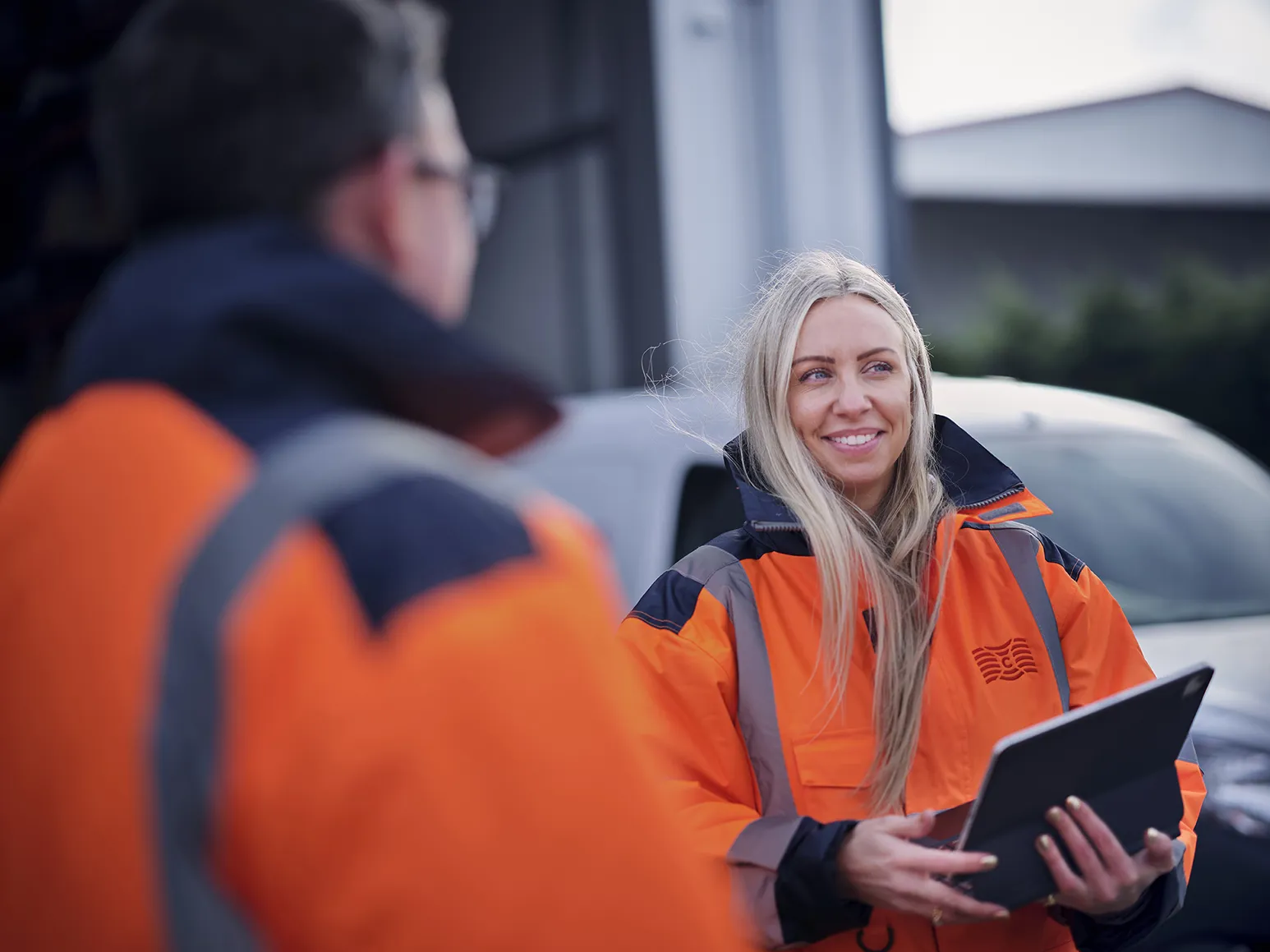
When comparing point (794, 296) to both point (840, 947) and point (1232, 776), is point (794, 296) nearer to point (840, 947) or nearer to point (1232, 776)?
point (840, 947)

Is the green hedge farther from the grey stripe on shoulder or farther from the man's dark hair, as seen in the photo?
the man's dark hair

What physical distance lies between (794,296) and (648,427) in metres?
1.65

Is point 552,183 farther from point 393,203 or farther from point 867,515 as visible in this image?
point 393,203

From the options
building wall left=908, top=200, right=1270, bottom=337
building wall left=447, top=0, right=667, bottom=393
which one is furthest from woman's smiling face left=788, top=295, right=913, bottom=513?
building wall left=908, top=200, right=1270, bottom=337

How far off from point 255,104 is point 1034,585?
4.72ft

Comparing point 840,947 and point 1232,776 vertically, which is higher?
point 840,947

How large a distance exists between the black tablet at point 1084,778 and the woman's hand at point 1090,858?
0.01m

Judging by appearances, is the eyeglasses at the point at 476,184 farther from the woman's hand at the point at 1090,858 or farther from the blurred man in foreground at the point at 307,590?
the woman's hand at the point at 1090,858

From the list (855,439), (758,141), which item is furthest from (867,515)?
(758,141)

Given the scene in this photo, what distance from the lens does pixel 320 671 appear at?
2.36ft

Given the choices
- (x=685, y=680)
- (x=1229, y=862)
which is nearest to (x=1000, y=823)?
(x=685, y=680)

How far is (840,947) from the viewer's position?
183 cm

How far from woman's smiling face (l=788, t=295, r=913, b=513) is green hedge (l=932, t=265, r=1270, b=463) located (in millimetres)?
8687

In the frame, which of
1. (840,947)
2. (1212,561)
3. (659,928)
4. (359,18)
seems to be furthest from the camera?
(1212,561)
